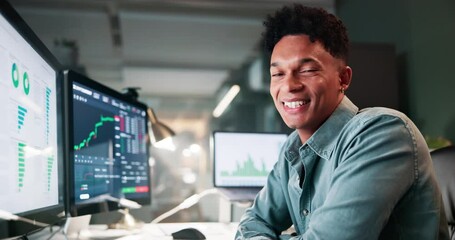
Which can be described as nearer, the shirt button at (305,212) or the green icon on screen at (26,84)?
the green icon on screen at (26,84)

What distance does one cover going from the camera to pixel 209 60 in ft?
13.8

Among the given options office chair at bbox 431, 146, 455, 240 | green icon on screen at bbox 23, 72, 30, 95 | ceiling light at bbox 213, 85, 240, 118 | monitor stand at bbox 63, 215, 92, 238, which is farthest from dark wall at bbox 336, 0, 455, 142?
green icon on screen at bbox 23, 72, 30, 95

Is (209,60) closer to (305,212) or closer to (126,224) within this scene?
(126,224)

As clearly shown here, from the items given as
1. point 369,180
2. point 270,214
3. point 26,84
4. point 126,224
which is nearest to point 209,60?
point 126,224

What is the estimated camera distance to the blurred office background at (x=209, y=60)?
8.32 ft

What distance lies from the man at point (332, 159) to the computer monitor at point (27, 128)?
1.72ft

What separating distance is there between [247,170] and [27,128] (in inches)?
52.9

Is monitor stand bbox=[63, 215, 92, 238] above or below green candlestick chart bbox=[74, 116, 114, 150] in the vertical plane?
below

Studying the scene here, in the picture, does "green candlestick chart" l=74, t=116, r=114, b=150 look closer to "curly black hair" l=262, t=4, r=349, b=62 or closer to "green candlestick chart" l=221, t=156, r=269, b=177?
"curly black hair" l=262, t=4, r=349, b=62

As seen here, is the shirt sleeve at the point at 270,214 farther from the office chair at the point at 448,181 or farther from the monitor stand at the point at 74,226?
the monitor stand at the point at 74,226

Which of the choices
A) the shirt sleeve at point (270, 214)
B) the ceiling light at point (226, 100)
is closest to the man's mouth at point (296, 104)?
the shirt sleeve at point (270, 214)

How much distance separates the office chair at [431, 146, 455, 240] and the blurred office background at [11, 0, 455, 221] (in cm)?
111

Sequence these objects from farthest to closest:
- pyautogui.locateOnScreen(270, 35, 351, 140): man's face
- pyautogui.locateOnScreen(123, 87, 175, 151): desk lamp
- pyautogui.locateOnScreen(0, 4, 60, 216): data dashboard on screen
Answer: pyautogui.locateOnScreen(123, 87, 175, 151): desk lamp → pyautogui.locateOnScreen(270, 35, 351, 140): man's face → pyautogui.locateOnScreen(0, 4, 60, 216): data dashboard on screen

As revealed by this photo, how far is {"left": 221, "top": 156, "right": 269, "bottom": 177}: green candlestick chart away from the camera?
7.13 ft
